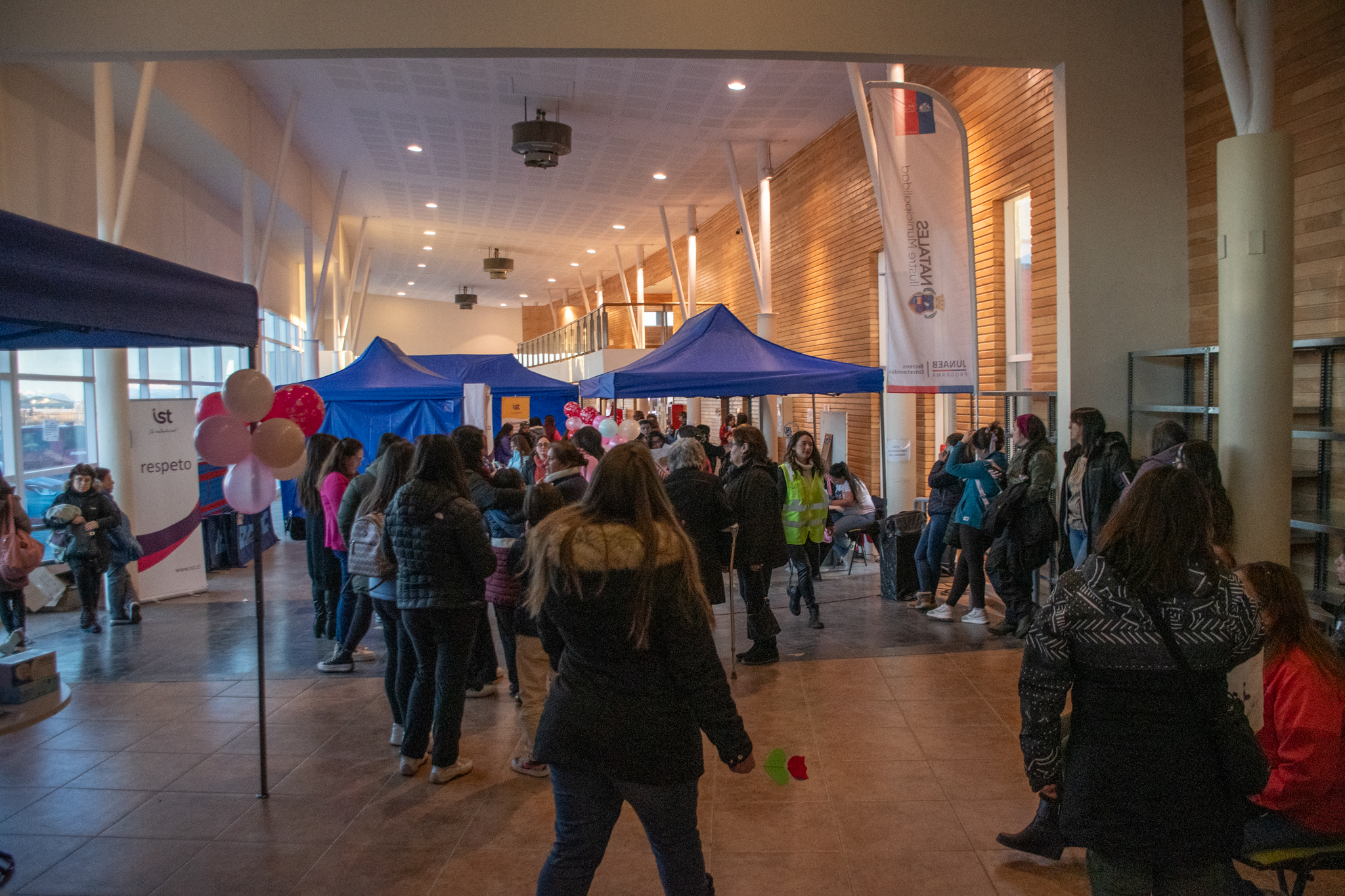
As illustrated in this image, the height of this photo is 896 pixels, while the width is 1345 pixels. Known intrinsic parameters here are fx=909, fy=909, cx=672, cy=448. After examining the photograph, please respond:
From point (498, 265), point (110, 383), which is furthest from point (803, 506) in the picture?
point (498, 265)

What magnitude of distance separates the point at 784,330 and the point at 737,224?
3640 mm

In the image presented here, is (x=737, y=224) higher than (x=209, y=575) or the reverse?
higher

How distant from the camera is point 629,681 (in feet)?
7.73

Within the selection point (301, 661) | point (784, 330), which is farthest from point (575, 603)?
point (784, 330)

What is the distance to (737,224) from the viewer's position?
63.2ft

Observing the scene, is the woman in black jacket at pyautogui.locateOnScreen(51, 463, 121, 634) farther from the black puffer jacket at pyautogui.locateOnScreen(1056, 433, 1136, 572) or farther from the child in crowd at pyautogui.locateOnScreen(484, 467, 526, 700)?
the black puffer jacket at pyautogui.locateOnScreen(1056, 433, 1136, 572)

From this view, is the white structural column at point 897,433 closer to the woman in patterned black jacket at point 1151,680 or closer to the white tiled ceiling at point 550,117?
the white tiled ceiling at point 550,117

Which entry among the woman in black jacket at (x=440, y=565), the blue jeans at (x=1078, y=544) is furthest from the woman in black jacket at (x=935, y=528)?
the woman in black jacket at (x=440, y=565)

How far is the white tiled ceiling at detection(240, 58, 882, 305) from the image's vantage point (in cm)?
1132

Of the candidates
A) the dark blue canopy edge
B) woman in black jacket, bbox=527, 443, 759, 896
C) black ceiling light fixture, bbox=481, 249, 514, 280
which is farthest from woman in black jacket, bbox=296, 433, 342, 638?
black ceiling light fixture, bbox=481, 249, 514, 280

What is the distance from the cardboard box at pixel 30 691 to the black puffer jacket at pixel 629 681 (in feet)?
6.45

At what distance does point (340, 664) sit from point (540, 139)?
8.34m

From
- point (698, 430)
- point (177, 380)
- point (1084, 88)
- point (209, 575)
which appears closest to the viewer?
point (1084, 88)

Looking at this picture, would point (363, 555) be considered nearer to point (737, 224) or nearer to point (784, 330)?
point (784, 330)
